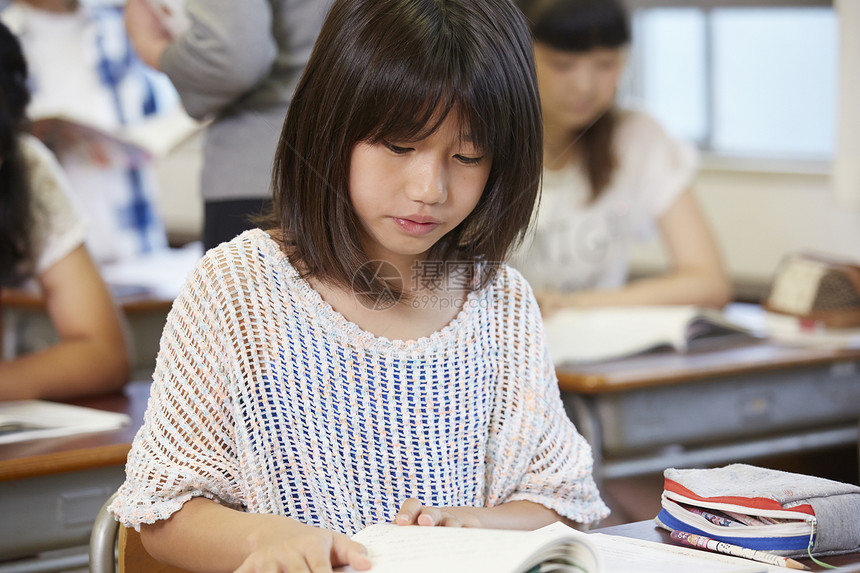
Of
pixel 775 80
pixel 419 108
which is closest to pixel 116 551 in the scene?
pixel 419 108

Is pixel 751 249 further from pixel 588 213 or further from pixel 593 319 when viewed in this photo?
pixel 593 319

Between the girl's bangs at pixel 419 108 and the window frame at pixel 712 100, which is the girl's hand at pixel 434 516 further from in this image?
the window frame at pixel 712 100

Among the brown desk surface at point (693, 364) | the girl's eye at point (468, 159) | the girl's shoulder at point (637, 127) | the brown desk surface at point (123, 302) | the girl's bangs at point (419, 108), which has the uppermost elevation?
the girl's bangs at point (419, 108)

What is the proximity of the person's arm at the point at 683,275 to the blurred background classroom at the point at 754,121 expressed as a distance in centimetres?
41

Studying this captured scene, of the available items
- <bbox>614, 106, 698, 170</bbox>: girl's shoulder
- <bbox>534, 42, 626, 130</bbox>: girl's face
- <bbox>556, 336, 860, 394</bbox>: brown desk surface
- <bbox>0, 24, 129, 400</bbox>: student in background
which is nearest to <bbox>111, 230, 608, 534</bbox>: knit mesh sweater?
<bbox>556, 336, 860, 394</bbox>: brown desk surface

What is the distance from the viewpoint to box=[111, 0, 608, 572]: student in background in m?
0.92

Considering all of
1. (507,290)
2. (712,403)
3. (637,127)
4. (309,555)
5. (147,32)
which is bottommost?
(712,403)

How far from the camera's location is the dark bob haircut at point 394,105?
92 centimetres

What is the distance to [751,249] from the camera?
377cm

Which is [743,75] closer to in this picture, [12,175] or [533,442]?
[12,175]

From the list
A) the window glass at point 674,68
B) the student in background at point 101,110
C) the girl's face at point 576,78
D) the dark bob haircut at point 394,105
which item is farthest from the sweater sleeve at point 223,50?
the window glass at point 674,68

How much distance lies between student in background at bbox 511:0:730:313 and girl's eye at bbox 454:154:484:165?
1.38 meters

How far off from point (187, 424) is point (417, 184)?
11.9 inches

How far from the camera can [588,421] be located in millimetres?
1771
